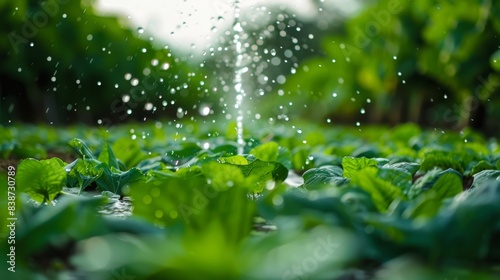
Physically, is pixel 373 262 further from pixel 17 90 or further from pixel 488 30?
pixel 17 90

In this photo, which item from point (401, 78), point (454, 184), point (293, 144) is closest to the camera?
point (454, 184)

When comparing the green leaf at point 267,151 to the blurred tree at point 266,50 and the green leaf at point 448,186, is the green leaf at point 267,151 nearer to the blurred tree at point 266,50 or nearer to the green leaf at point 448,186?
the green leaf at point 448,186

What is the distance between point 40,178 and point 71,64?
14.1m

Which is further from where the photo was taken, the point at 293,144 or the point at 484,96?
the point at 484,96

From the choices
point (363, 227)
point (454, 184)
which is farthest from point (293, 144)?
point (363, 227)

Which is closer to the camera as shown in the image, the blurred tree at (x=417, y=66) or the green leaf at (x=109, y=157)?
the green leaf at (x=109, y=157)

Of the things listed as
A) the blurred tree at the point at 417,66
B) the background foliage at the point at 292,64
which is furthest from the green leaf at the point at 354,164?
the background foliage at the point at 292,64

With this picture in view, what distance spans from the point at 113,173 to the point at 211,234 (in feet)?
3.66

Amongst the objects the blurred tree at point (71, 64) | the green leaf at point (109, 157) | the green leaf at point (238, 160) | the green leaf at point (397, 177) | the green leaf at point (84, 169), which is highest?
the blurred tree at point (71, 64)

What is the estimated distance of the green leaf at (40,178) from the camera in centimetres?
138

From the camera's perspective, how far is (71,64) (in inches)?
585

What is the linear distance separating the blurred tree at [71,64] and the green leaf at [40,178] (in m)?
10.4

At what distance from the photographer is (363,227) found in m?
0.89

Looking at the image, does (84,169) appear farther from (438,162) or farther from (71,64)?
(71,64)
